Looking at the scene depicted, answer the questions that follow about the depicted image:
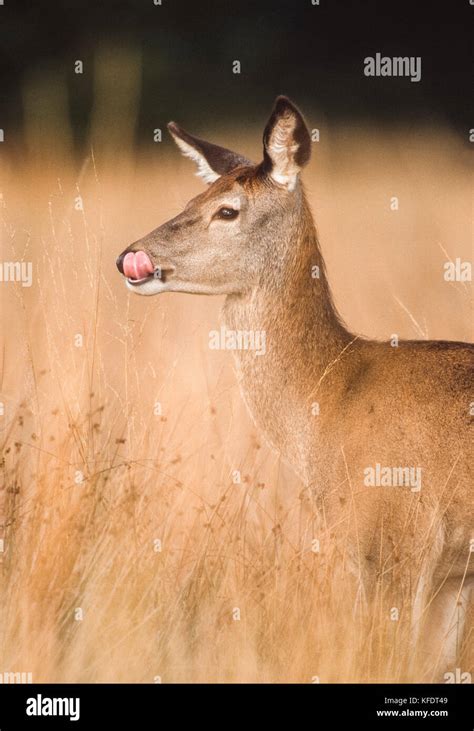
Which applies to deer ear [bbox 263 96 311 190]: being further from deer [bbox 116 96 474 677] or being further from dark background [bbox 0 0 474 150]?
dark background [bbox 0 0 474 150]

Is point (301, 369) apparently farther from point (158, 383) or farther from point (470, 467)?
point (158, 383)

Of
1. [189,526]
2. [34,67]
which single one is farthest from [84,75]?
[189,526]

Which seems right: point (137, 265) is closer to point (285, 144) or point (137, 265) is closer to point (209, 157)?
point (209, 157)

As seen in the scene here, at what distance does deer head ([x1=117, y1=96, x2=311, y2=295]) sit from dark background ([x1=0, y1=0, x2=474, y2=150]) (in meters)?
1.95

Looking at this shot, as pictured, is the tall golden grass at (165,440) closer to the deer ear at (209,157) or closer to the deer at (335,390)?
the deer at (335,390)

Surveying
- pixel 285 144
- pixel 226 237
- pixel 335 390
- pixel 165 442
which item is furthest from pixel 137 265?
pixel 165 442

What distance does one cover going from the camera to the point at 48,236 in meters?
10.5

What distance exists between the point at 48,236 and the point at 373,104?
8.24ft

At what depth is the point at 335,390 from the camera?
830 cm

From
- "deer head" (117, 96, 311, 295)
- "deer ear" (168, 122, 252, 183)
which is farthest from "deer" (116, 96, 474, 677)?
"deer ear" (168, 122, 252, 183)

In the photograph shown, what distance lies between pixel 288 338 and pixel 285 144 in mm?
1092

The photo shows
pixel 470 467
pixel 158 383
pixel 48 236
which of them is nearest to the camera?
pixel 470 467

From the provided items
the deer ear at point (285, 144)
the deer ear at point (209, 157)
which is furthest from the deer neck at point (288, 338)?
the deer ear at point (209, 157)

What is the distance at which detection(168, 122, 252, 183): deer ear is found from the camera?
8.67 meters
